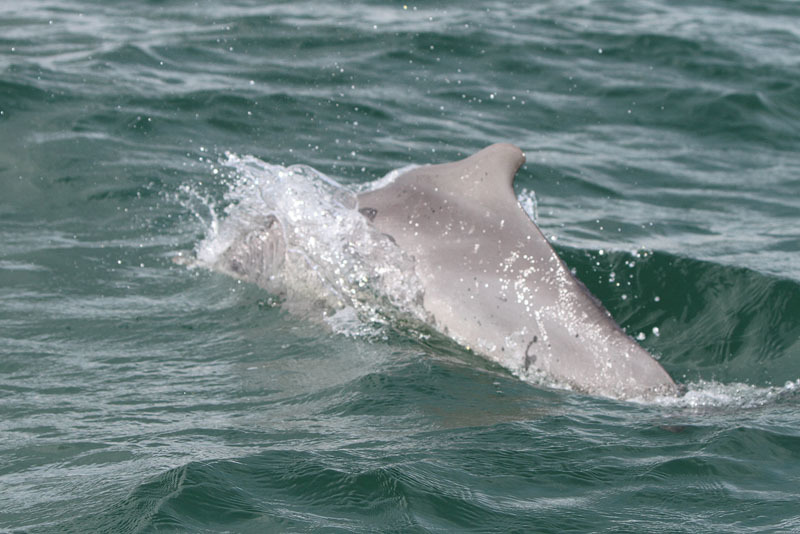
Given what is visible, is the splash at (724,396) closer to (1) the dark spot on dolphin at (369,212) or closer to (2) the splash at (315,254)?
(2) the splash at (315,254)

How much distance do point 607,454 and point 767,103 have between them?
10.1 metres

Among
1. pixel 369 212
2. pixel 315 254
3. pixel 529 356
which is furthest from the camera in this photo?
pixel 315 254

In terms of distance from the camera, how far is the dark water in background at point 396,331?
495 cm

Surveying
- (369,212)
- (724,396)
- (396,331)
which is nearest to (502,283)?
(396,331)

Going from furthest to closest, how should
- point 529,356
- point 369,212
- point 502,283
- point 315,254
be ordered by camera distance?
point 315,254 < point 369,212 < point 502,283 < point 529,356

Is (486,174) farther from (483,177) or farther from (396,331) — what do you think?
(396,331)

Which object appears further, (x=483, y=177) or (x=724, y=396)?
(x=483, y=177)

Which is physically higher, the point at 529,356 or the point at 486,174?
the point at 486,174

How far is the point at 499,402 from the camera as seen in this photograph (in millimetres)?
6027

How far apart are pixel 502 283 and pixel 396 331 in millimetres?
961

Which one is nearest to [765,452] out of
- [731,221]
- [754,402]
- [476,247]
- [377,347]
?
[754,402]

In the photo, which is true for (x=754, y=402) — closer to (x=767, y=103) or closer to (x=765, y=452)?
(x=765, y=452)

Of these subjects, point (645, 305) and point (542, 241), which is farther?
point (645, 305)

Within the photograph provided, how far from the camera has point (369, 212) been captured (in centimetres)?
729
